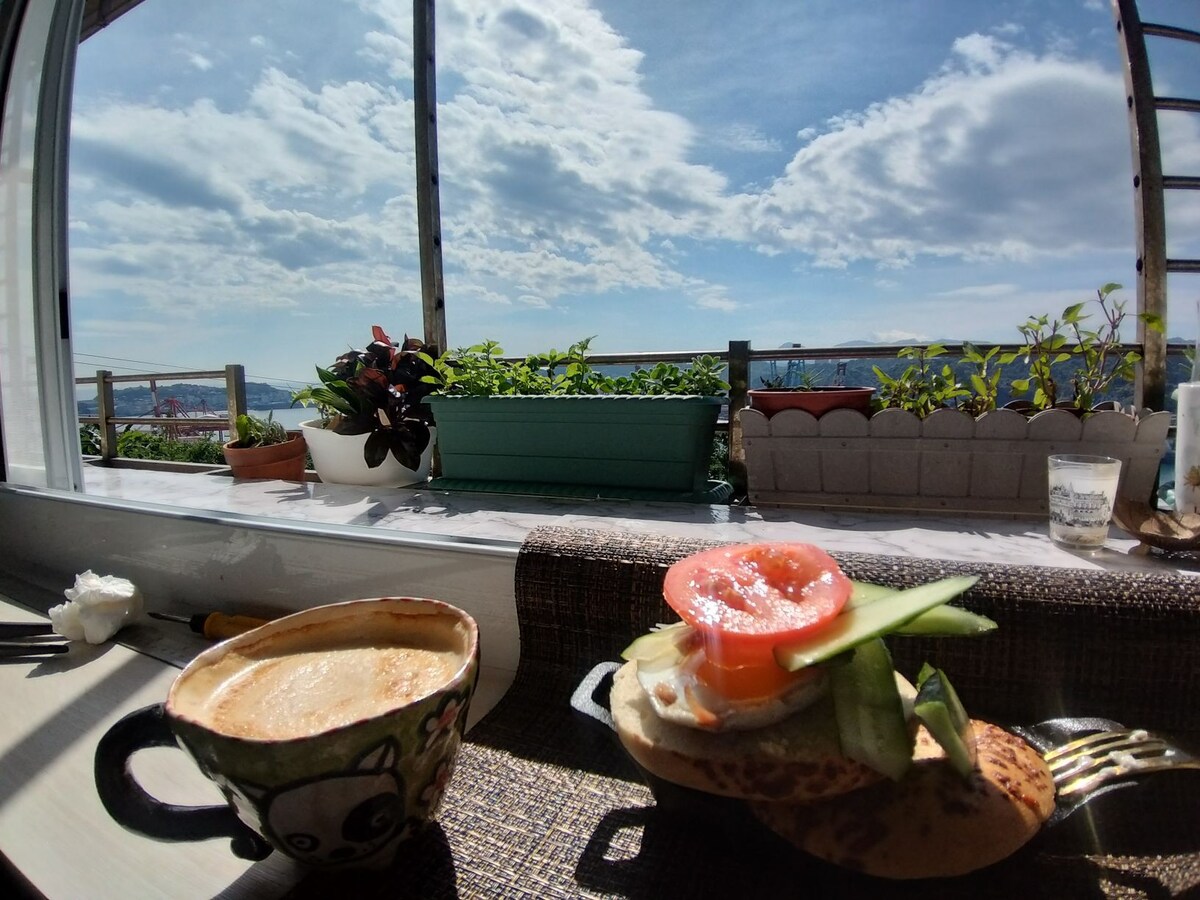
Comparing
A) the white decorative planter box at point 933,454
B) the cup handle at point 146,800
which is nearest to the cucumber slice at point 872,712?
the cup handle at point 146,800

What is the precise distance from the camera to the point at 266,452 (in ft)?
5.31

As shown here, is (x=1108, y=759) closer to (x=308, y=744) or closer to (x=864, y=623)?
(x=864, y=623)

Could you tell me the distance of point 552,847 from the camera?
14.7 inches

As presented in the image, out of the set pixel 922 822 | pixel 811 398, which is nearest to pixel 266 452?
pixel 811 398

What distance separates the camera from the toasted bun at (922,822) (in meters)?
0.30

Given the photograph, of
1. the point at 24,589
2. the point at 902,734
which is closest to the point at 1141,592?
the point at 902,734

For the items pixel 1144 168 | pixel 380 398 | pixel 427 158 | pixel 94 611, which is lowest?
pixel 94 611

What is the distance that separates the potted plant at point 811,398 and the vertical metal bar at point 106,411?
11.6 feet

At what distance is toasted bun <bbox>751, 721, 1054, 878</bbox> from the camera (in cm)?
30

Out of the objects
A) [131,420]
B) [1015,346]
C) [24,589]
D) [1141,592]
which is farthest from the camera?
[131,420]

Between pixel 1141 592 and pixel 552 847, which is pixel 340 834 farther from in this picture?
pixel 1141 592

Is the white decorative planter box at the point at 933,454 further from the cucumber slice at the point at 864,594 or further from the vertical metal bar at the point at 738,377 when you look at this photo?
the cucumber slice at the point at 864,594

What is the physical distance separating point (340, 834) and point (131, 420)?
397cm

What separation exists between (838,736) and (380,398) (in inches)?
58.2
